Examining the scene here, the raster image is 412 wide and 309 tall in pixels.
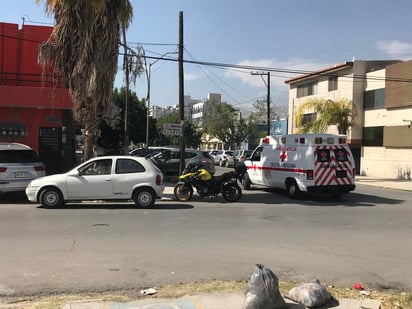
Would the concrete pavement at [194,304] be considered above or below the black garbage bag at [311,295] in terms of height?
below

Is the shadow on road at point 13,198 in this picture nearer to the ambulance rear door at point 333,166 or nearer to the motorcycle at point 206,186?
the motorcycle at point 206,186

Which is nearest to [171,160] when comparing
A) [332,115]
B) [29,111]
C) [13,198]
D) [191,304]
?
[29,111]

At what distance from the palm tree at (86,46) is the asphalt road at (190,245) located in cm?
417

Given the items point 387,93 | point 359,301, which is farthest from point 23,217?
point 387,93

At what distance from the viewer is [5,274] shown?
21.5 ft

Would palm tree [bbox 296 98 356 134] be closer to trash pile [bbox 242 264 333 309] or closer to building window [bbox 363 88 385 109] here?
building window [bbox 363 88 385 109]

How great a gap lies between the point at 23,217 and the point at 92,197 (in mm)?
2228

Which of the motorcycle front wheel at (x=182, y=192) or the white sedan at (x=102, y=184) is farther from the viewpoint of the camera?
the motorcycle front wheel at (x=182, y=192)

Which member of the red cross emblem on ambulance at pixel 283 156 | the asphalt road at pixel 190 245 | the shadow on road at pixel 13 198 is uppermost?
the red cross emblem on ambulance at pixel 283 156

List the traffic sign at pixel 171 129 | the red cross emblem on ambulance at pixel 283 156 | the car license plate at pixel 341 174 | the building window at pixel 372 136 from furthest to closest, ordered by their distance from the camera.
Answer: the building window at pixel 372 136
the traffic sign at pixel 171 129
the red cross emblem on ambulance at pixel 283 156
the car license plate at pixel 341 174

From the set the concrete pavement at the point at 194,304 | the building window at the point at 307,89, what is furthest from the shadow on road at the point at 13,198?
the building window at the point at 307,89

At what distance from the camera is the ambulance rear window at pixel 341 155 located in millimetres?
16750

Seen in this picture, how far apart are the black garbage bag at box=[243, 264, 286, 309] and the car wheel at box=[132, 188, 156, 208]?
895 cm

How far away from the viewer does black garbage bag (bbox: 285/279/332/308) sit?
5.34 metres
